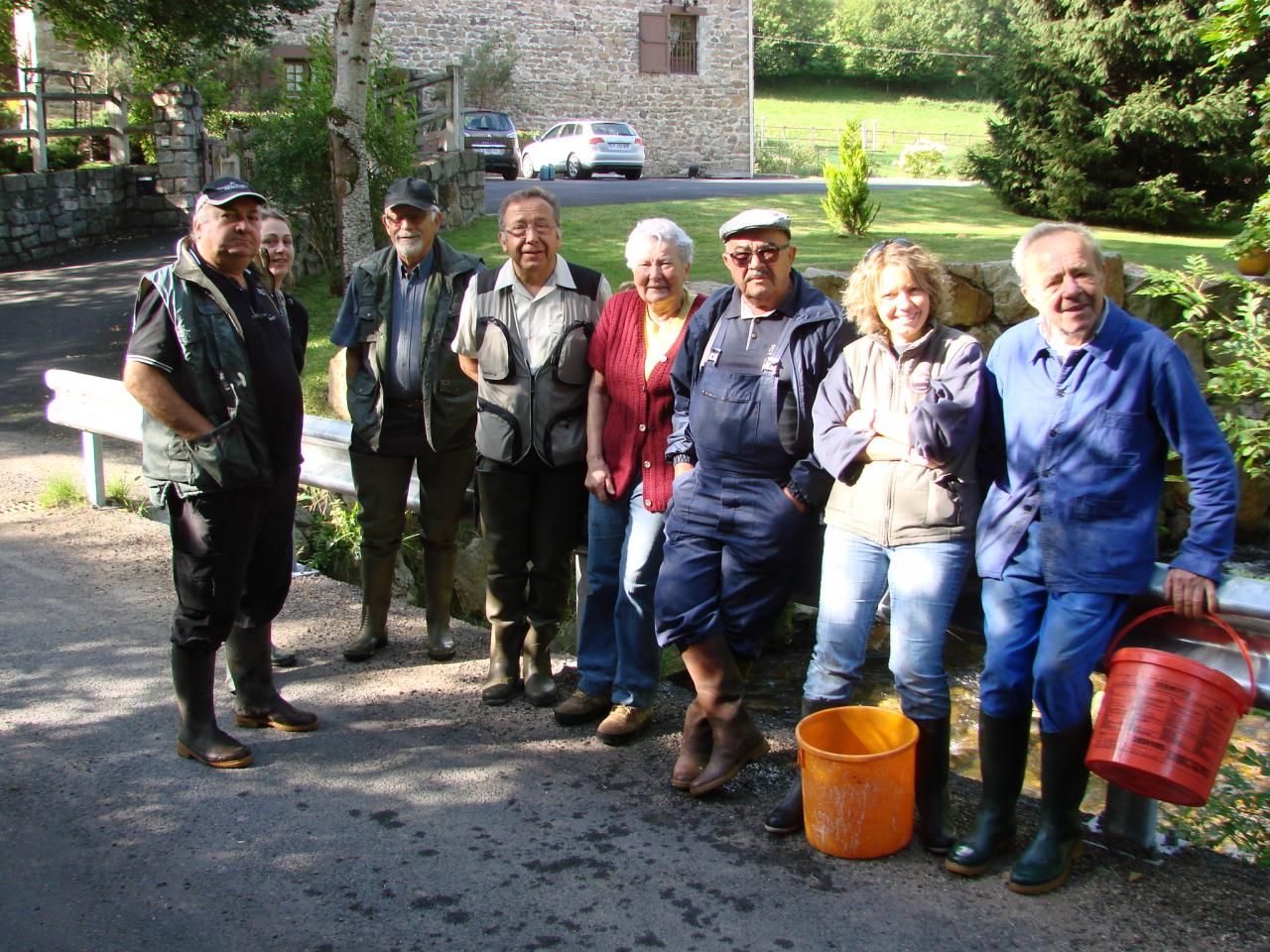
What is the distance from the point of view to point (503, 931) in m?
3.27

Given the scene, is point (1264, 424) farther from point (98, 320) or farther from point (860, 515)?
point (98, 320)

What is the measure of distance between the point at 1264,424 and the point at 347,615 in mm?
5194

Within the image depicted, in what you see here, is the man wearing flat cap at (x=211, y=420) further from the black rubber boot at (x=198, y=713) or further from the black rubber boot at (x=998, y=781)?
the black rubber boot at (x=998, y=781)

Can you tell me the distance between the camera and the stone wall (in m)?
16.5

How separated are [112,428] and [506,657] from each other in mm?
3289

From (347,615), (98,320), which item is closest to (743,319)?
(347,615)

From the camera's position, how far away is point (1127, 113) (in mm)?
15477

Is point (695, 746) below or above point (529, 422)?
below

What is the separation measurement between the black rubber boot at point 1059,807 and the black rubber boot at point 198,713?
99.9 inches

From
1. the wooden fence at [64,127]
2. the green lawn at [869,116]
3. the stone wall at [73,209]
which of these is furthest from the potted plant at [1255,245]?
the green lawn at [869,116]

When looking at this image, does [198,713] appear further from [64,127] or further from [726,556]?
[64,127]

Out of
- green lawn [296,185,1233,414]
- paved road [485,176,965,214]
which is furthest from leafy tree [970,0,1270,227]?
paved road [485,176,965,214]

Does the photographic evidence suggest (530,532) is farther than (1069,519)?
Yes

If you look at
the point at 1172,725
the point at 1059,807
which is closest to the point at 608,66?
the point at 1059,807
